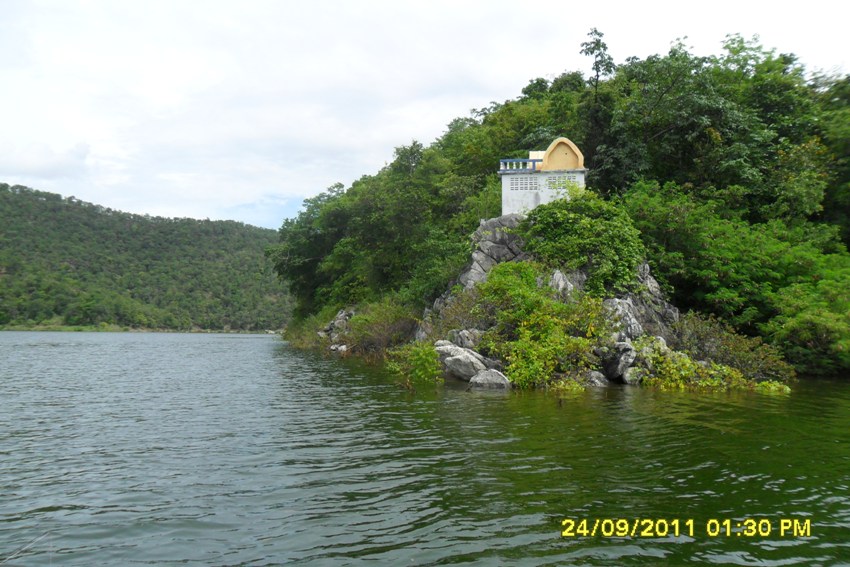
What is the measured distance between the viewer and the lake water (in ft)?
21.4

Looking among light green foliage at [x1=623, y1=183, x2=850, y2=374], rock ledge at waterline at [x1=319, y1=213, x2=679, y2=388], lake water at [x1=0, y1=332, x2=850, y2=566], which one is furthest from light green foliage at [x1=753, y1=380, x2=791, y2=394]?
light green foliage at [x1=623, y1=183, x2=850, y2=374]

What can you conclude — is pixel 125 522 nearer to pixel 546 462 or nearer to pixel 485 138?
pixel 546 462

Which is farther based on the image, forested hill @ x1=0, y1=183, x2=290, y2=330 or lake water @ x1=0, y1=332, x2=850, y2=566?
forested hill @ x1=0, y1=183, x2=290, y2=330

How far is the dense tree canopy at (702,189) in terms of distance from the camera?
25641mm

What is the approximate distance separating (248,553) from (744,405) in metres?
15.8

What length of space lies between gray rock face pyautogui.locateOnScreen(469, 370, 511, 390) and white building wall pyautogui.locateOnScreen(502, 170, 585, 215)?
12.1 meters

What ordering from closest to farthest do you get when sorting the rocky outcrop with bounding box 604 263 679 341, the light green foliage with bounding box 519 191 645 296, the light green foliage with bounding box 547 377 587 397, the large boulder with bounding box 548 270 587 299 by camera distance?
1. the light green foliage with bounding box 547 377 587 397
2. the rocky outcrop with bounding box 604 263 679 341
3. the large boulder with bounding box 548 270 587 299
4. the light green foliage with bounding box 519 191 645 296

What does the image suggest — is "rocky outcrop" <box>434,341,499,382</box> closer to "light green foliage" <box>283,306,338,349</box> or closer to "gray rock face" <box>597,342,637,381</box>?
"gray rock face" <box>597,342,637,381</box>

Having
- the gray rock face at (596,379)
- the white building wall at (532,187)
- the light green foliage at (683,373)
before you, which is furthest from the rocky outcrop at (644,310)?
the white building wall at (532,187)

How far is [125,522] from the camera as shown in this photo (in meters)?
7.46

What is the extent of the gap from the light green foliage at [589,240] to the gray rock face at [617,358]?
3.02m

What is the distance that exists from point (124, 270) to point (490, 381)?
140 m

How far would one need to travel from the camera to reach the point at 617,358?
72.8ft
